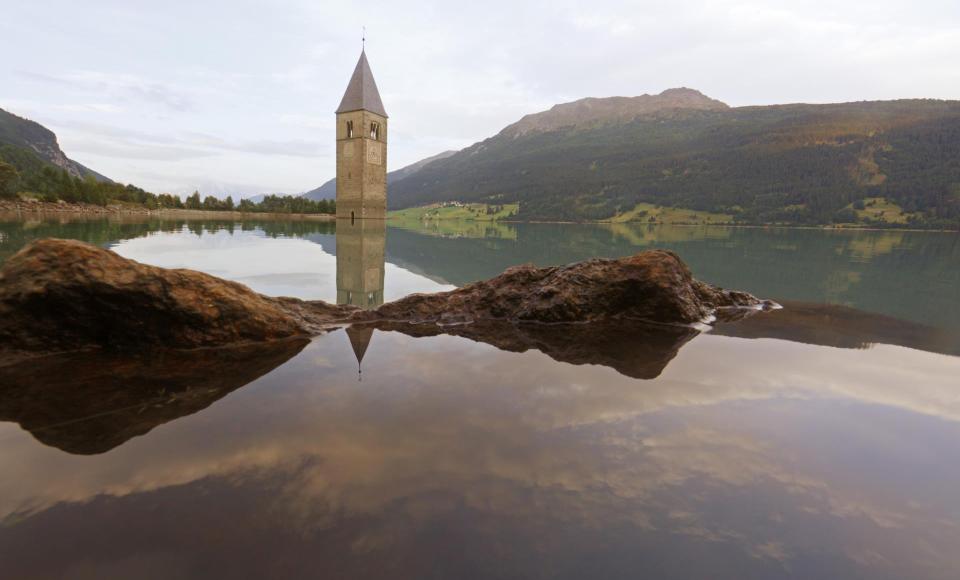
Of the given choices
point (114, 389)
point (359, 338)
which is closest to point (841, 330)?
point (359, 338)

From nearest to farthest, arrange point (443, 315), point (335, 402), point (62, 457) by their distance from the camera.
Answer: point (62, 457) → point (335, 402) → point (443, 315)

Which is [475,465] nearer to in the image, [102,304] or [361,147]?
Result: [102,304]

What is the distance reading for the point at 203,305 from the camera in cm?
726

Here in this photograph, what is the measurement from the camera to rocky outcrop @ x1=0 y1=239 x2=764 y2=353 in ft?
21.2

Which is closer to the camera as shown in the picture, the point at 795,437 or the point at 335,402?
the point at 795,437

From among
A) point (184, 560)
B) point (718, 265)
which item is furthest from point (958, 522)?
point (718, 265)

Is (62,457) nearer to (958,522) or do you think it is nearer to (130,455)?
(130,455)

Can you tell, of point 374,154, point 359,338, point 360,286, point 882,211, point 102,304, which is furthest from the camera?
point 882,211

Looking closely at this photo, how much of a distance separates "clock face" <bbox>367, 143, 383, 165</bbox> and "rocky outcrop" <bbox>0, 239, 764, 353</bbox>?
293ft

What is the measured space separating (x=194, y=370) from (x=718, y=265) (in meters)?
33.1

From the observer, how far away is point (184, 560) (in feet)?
8.75

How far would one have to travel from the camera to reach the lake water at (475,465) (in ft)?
9.25

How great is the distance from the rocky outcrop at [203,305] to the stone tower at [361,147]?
88.2 meters

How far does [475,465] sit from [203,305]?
588cm
